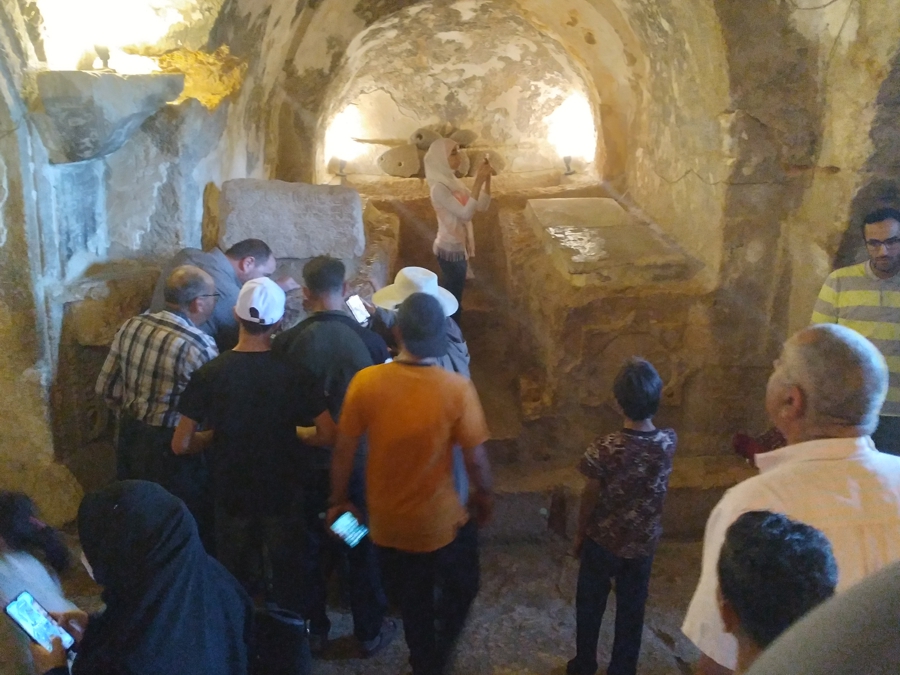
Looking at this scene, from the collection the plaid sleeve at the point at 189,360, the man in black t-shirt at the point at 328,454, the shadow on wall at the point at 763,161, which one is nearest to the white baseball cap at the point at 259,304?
the man in black t-shirt at the point at 328,454

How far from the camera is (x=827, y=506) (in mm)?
1243

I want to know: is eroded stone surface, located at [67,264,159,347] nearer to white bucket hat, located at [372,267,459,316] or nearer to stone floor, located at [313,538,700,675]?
white bucket hat, located at [372,267,459,316]

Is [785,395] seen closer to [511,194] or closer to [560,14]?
[511,194]

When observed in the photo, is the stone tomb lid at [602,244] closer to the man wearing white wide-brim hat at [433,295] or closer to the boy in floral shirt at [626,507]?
the man wearing white wide-brim hat at [433,295]

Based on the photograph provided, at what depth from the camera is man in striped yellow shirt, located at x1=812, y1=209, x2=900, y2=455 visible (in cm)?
259

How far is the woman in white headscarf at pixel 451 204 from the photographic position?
417 cm

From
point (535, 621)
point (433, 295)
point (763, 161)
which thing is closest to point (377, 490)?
point (433, 295)

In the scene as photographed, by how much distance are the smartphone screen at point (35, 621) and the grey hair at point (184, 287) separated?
3.84 feet

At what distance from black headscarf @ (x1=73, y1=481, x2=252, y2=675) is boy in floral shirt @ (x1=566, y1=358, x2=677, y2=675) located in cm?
116

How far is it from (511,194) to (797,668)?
520cm

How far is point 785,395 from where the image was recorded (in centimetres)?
140

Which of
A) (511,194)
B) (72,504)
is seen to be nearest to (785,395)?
A: (72,504)

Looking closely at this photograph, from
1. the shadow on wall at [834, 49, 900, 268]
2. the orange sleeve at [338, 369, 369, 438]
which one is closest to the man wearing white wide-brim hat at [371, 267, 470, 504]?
the orange sleeve at [338, 369, 369, 438]

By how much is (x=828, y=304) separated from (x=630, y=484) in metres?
1.26
